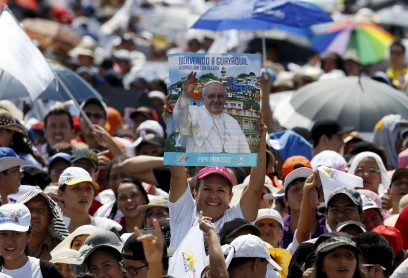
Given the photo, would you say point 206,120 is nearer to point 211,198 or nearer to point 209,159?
point 209,159

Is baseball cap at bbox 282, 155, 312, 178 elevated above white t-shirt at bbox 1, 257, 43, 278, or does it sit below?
above

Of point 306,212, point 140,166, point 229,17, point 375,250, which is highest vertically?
point 229,17

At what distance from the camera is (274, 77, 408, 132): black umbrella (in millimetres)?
16016

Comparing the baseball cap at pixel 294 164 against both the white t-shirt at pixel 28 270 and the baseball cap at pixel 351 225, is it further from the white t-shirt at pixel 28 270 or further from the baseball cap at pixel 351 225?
the white t-shirt at pixel 28 270

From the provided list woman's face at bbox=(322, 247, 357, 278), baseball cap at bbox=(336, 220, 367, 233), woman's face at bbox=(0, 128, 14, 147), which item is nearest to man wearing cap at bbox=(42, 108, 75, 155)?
woman's face at bbox=(0, 128, 14, 147)

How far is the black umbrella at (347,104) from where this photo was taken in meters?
16.0

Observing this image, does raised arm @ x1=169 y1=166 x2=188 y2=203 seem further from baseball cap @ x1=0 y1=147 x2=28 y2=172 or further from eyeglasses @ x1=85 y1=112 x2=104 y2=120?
eyeglasses @ x1=85 y1=112 x2=104 y2=120

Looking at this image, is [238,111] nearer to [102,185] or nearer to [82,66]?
[102,185]

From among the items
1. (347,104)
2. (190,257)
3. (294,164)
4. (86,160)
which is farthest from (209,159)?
(347,104)

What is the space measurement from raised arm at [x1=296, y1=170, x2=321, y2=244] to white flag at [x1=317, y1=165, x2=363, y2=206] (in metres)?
0.05

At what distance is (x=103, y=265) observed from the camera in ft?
32.4

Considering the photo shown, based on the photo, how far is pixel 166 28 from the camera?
90.1 feet

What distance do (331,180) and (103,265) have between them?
202 centimetres

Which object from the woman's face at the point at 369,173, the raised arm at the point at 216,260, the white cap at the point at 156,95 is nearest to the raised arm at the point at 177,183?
the raised arm at the point at 216,260
